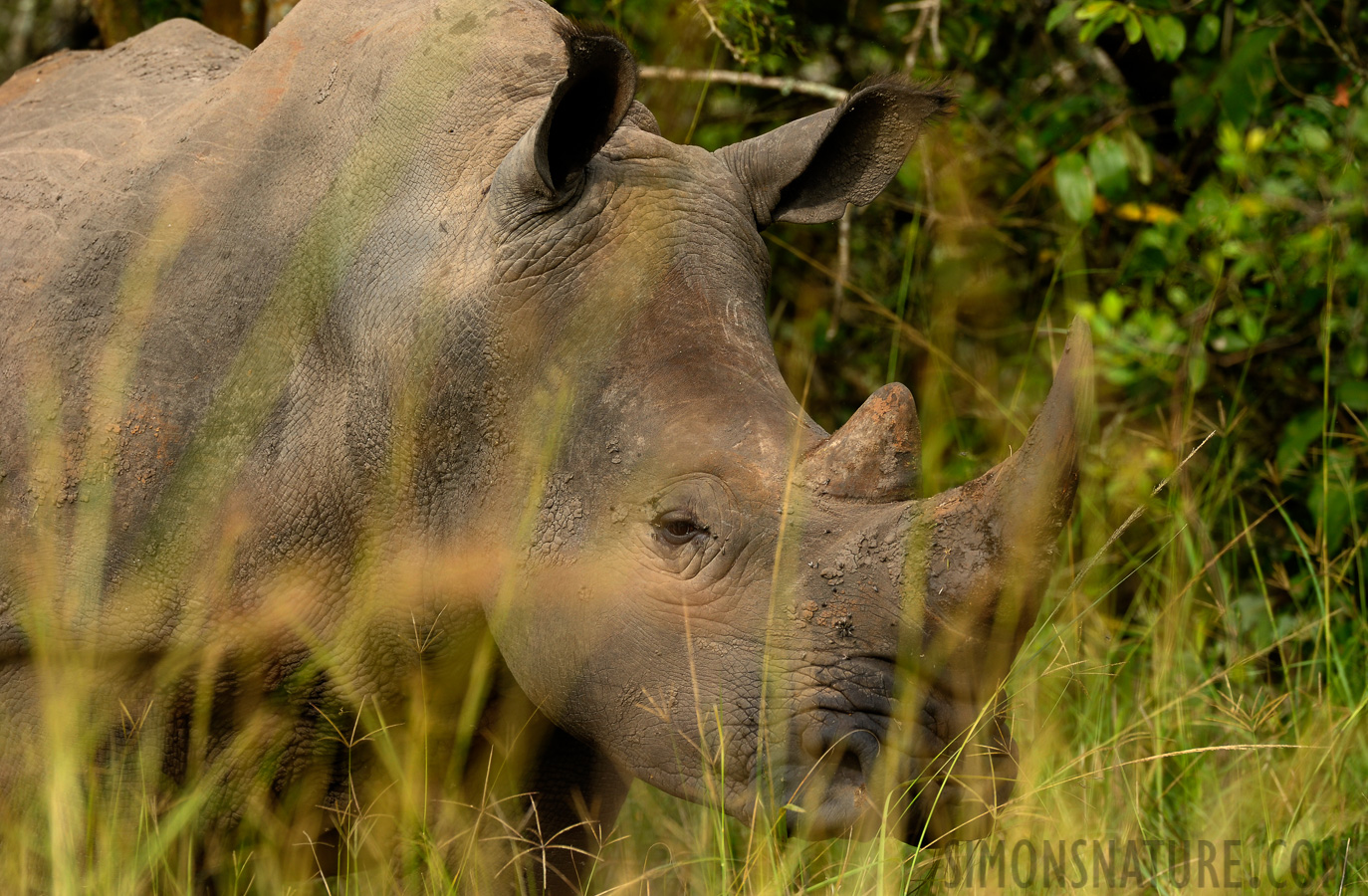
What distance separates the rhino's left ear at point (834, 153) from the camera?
348 centimetres

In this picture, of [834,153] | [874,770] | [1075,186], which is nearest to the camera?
[874,770]

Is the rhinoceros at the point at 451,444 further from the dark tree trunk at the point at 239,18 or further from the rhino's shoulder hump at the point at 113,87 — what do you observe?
the dark tree trunk at the point at 239,18

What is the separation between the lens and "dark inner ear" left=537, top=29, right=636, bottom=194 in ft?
9.41

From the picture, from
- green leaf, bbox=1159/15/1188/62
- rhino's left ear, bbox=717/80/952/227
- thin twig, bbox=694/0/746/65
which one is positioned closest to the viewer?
rhino's left ear, bbox=717/80/952/227

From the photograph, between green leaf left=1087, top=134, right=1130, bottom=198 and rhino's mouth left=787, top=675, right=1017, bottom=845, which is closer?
rhino's mouth left=787, top=675, right=1017, bottom=845

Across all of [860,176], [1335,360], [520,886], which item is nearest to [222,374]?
[520,886]

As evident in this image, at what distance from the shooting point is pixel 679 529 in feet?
9.48

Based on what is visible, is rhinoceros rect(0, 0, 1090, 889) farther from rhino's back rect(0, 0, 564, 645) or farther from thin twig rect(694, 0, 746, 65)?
thin twig rect(694, 0, 746, 65)

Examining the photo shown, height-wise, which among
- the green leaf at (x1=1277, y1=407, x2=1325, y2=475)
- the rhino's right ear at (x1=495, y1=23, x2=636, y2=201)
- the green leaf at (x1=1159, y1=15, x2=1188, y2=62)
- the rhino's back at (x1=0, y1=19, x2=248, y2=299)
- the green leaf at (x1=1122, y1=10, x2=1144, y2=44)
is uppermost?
the rhino's right ear at (x1=495, y1=23, x2=636, y2=201)

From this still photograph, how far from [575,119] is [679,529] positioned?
0.84 meters

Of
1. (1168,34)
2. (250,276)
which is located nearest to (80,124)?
(250,276)

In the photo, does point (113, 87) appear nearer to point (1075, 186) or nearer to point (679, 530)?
point (679, 530)

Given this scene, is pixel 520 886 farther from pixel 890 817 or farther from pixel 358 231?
pixel 358 231

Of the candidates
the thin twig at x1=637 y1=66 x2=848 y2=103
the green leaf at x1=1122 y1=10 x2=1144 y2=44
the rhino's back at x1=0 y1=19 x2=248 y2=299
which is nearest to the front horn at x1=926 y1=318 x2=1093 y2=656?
the rhino's back at x1=0 y1=19 x2=248 y2=299
